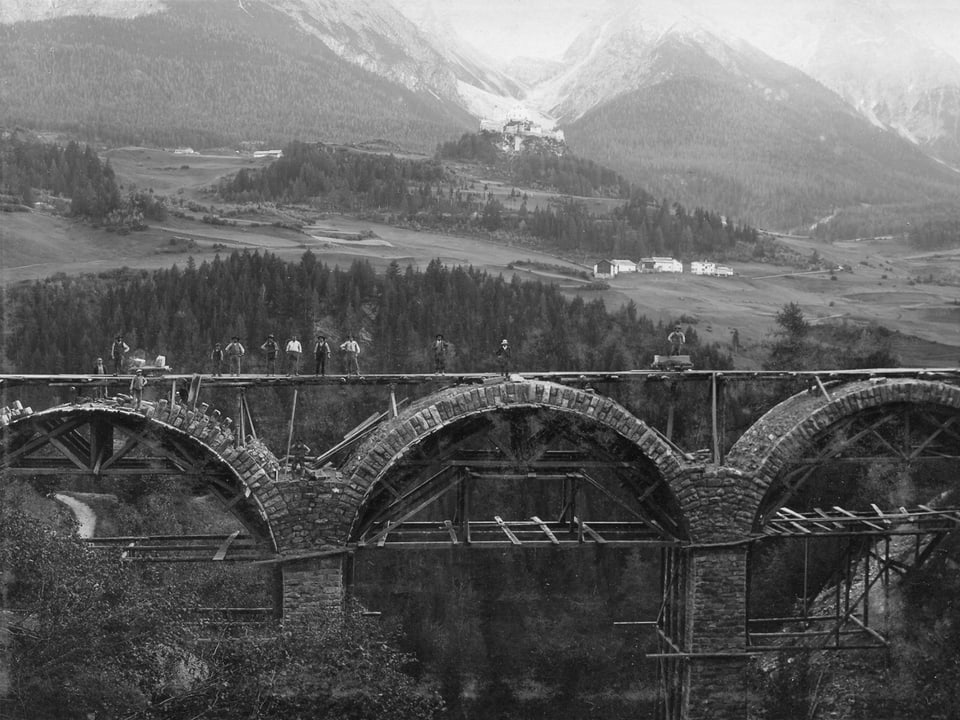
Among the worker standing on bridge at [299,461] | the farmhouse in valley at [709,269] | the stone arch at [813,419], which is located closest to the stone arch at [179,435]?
the worker standing on bridge at [299,461]

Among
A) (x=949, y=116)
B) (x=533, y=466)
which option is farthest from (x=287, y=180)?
(x=949, y=116)

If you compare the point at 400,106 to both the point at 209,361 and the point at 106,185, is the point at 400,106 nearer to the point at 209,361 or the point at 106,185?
the point at 106,185

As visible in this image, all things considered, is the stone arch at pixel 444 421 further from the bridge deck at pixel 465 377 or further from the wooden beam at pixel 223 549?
the wooden beam at pixel 223 549

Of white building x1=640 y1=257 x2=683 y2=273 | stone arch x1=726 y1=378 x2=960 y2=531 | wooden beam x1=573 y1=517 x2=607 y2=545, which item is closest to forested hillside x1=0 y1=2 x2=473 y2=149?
white building x1=640 y1=257 x2=683 y2=273

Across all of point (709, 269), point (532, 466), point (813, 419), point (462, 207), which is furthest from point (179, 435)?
point (709, 269)

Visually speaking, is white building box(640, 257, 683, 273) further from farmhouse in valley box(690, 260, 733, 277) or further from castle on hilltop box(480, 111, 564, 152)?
castle on hilltop box(480, 111, 564, 152)
